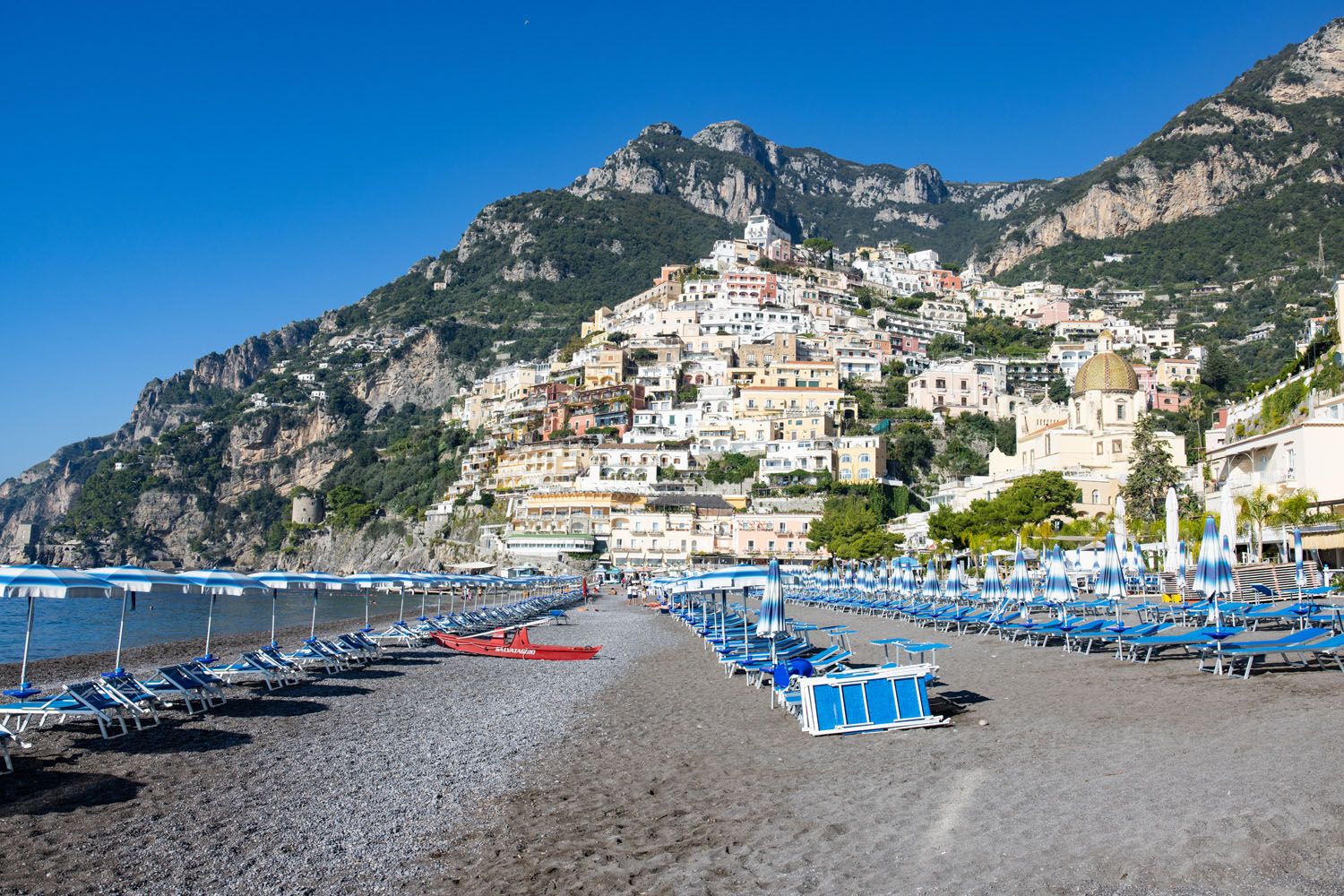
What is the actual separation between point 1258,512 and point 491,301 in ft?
478

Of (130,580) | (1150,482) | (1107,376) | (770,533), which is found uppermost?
(1107,376)

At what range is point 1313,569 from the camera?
88.9ft

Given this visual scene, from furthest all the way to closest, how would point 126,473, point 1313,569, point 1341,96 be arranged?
point 1341,96, point 126,473, point 1313,569

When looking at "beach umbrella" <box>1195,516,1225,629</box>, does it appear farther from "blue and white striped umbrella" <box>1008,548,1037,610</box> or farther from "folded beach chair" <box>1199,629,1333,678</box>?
"blue and white striped umbrella" <box>1008,548,1037,610</box>

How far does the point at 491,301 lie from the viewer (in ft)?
551

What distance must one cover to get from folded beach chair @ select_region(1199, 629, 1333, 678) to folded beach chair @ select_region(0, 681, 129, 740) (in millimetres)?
15214

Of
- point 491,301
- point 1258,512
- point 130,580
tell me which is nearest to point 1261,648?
point 130,580

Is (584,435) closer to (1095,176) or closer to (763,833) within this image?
(763,833)

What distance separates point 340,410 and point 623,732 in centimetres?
14270

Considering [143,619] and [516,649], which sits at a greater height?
[516,649]

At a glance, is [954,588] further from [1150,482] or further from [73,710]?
[73,710]

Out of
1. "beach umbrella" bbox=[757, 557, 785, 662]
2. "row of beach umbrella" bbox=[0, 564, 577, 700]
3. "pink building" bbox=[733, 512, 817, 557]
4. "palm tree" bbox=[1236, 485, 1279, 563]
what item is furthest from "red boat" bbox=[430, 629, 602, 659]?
"pink building" bbox=[733, 512, 817, 557]

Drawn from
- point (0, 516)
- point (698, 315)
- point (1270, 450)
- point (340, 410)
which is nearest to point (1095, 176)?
point (698, 315)

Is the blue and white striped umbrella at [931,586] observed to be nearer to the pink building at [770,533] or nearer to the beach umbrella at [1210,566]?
the beach umbrella at [1210,566]
